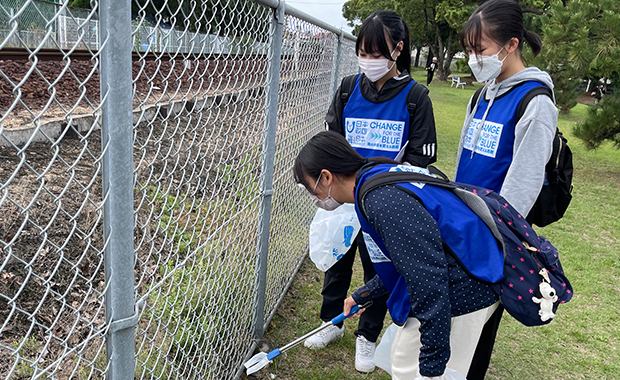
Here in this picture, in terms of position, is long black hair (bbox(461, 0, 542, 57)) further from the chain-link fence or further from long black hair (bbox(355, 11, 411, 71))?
→ the chain-link fence

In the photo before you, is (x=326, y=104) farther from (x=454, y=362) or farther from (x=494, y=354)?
(x=454, y=362)

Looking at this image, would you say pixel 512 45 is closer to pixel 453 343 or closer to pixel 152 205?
pixel 453 343

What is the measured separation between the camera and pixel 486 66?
2.25 m

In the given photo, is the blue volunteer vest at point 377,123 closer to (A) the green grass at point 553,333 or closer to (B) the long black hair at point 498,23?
(B) the long black hair at point 498,23

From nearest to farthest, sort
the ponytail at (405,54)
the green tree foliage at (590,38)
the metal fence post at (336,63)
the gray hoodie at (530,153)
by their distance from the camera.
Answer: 1. the gray hoodie at (530,153)
2. the ponytail at (405,54)
3. the metal fence post at (336,63)
4. the green tree foliage at (590,38)

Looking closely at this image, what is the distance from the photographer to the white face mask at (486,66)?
2.22 metres

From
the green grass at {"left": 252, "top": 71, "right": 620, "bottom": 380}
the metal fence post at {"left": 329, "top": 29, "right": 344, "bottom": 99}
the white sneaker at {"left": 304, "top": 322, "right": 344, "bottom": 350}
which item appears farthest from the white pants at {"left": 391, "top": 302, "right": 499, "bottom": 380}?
the metal fence post at {"left": 329, "top": 29, "right": 344, "bottom": 99}

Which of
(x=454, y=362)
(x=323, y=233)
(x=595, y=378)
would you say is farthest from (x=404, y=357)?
(x=595, y=378)

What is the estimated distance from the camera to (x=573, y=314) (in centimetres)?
367

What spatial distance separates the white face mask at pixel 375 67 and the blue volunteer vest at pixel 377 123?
0.14 metres

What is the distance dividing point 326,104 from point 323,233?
2391 mm

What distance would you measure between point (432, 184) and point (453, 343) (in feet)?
2.09

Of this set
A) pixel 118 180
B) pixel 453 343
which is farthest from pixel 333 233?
pixel 118 180

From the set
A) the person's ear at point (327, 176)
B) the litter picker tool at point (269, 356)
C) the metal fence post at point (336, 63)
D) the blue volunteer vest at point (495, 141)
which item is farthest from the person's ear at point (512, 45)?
the metal fence post at point (336, 63)
